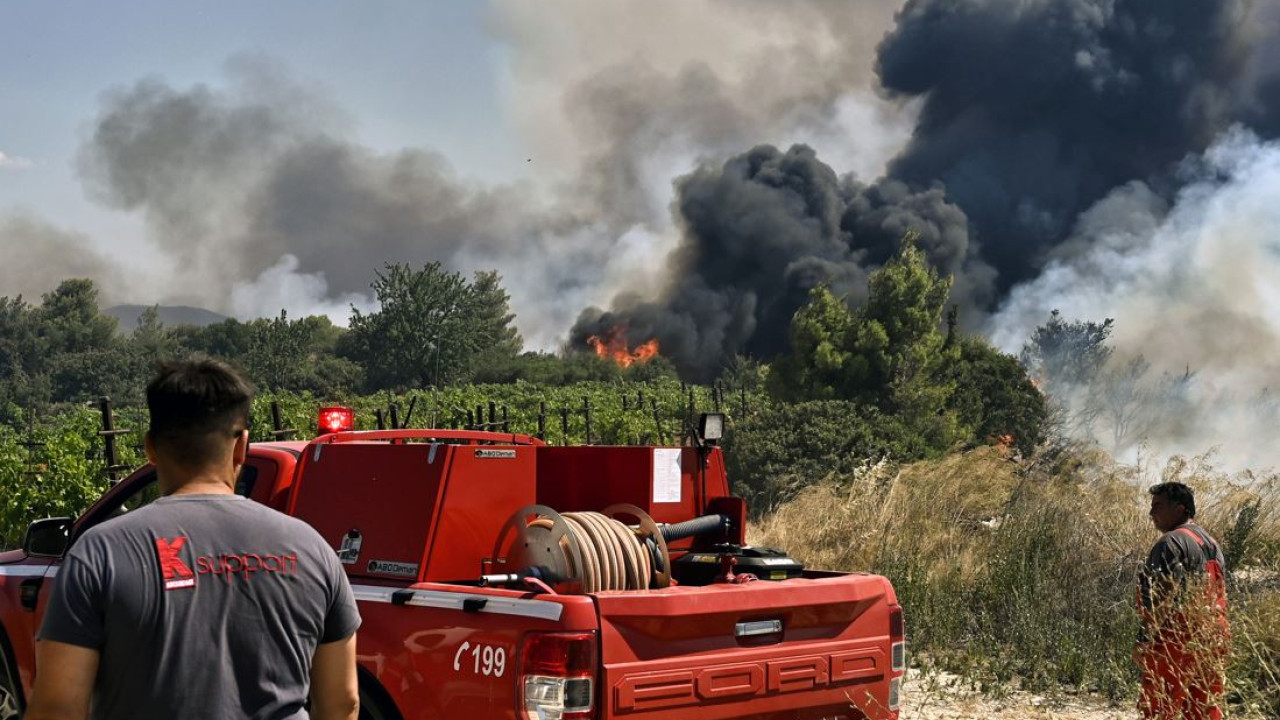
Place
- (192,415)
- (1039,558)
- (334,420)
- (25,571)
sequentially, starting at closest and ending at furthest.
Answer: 1. (192,415)
2. (25,571)
3. (334,420)
4. (1039,558)

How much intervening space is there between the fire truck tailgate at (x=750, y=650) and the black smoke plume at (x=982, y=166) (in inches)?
2714

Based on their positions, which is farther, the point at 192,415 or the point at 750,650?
the point at 750,650

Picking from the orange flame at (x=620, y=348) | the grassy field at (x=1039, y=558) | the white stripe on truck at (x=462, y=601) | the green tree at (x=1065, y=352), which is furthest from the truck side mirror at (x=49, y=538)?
the orange flame at (x=620, y=348)

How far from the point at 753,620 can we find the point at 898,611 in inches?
30.9

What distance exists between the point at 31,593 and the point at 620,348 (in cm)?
7993

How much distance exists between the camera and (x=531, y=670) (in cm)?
441

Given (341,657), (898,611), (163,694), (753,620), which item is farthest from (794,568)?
(163,694)

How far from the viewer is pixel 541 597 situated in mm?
4492

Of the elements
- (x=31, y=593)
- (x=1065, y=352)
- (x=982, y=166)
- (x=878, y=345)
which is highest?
(x=982, y=166)

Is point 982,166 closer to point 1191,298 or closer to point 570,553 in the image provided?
point 1191,298

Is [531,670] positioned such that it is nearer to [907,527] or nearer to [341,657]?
[341,657]

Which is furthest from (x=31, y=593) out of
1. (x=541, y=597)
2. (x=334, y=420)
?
(x=541, y=597)

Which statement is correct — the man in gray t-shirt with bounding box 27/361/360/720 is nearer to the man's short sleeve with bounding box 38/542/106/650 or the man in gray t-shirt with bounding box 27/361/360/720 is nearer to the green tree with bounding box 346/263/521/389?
the man's short sleeve with bounding box 38/542/106/650

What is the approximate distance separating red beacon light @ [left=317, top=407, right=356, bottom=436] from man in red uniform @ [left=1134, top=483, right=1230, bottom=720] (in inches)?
139
